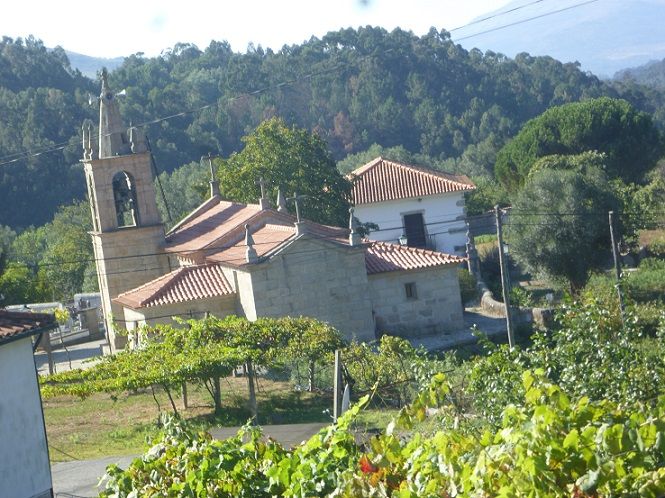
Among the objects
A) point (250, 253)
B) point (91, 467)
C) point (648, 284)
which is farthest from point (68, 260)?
point (91, 467)

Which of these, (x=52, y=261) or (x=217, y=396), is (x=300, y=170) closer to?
(x=52, y=261)

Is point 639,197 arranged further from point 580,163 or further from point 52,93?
point 52,93

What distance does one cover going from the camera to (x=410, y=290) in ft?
96.7

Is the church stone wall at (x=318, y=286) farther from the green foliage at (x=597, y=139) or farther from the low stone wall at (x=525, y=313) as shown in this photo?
the green foliage at (x=597, y=139)

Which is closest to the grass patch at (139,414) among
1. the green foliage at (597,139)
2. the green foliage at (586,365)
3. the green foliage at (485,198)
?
the green foliage at (586,365)

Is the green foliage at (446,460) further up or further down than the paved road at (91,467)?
further up

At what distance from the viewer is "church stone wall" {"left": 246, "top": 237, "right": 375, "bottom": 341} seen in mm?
27094

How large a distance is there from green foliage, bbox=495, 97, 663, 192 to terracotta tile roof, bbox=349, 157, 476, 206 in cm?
1128

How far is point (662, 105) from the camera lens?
116 meters

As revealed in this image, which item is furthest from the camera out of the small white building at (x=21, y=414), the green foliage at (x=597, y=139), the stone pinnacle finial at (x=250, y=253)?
the green foliage at (x=597, y=139)

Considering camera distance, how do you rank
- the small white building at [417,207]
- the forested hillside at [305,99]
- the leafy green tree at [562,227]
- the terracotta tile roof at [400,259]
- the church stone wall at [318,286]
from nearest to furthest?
the church stone wall at [318,286] → the terracotta tile roof at [400,259] → the leafy green tree at [562,227] → the small white building at [417,207] → the forested hillside at [305,99]

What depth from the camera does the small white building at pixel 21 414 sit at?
12328 mm

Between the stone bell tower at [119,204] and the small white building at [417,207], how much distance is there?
17.3 m

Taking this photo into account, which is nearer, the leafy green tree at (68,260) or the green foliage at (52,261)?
the green foliage at (52,261)
